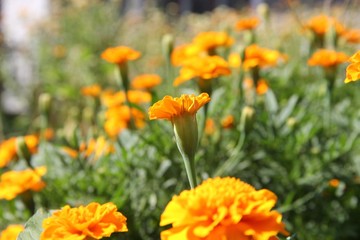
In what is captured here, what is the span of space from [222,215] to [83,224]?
23 centimetres

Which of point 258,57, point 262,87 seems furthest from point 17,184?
point 262,87

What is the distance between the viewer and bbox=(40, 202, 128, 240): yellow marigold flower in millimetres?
865

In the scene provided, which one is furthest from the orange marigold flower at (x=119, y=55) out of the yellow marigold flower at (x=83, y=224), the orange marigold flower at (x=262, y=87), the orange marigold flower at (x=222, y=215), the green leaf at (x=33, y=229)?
the orange marigold flower at (x=222, y=215)

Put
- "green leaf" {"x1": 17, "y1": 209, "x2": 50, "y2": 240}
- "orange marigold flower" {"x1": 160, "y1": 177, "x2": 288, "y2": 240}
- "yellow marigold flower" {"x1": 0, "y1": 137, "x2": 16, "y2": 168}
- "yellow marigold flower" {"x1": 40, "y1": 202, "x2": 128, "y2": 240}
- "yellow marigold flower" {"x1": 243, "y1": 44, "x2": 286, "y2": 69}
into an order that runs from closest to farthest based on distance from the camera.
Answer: "orange marigold flower" {"x1": 160, "y1": 177, "x2": 288, "y2": 240} < "yellow marigold flower" {"x1": 40, "y1": 202, "x2": 128, "y2": 240} < "green leaf" {"x1": 17, "y1": 209, "x2": 50, "y2": 240} < "yellow marigold flower" {"x1": 243, "y1": 44, "x2": 286, "y2": 69} < "yellow marigold flower" {"x1": 0, "y1": 137, "x2": 16, "y2": 168}

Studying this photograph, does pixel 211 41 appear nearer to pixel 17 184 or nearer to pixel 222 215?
pixel 17 184

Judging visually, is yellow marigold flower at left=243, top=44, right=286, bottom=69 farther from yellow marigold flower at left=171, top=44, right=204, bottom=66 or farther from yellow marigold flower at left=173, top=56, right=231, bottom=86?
yellow marigold flower at left=173, top=56, right=231, bottom=86

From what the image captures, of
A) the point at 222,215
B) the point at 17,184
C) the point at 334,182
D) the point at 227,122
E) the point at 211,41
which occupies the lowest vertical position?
the point at 334,182

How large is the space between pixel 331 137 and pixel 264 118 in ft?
0.81

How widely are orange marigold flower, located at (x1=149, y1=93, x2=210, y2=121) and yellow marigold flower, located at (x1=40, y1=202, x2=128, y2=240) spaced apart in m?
0.16

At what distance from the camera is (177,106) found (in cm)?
97

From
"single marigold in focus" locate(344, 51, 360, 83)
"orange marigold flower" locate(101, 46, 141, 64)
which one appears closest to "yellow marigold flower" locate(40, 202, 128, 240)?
"single marigold in focus" locate(344, 51, 360, 83)

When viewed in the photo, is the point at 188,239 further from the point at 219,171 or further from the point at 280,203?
the point at 280,203

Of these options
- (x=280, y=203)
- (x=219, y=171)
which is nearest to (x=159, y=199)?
(x=219, y=171)

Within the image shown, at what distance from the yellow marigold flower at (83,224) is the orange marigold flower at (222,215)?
0.12 meters
